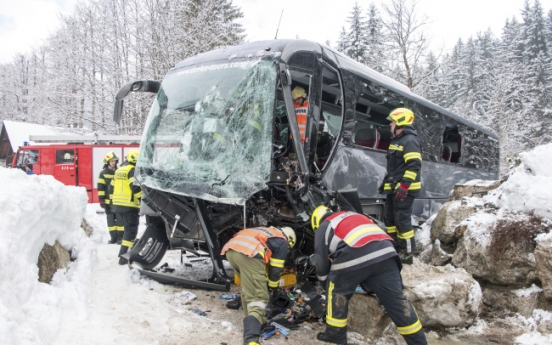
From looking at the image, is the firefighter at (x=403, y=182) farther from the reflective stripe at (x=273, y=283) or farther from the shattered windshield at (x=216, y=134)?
the shattered windshield at (x=216, y=134)

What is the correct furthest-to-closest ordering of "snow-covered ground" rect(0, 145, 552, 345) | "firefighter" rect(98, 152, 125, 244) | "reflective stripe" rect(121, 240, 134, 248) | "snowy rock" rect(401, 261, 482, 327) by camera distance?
"firefighter" rect(98, 152, 125, 244) → "reflective stripe" rect(121, 240, 134, 248) → "snowy rock" rect(401, 261, 482, 327) → "snow-covered ground" rect(0, 145, 552, 345)

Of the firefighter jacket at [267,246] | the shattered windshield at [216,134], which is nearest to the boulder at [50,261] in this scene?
the shattered windshield at [216,134]

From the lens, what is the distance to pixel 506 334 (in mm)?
3988

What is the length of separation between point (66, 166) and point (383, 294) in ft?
43.9

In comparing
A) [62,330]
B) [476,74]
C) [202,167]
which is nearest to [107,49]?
[202,167]

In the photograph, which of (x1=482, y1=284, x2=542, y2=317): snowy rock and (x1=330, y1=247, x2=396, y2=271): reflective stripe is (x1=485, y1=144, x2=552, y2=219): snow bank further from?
(x1=330, y1=247, x2=396, y2=271): reflective stripe

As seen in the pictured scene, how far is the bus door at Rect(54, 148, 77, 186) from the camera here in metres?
13.8

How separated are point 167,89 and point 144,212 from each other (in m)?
1.59

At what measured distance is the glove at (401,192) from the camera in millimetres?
4941

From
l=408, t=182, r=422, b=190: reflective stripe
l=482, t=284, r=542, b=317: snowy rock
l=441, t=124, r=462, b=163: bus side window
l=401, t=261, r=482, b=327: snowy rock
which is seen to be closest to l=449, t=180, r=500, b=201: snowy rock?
l=441, t=124, r=462, b=163: bus side window

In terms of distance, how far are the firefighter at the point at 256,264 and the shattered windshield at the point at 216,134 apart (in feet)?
1.46

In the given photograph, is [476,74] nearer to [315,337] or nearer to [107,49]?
[107,49]

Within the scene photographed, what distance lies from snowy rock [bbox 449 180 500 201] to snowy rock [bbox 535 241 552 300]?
182 cm

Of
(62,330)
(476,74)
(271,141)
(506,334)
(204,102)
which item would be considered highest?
(476,74)
